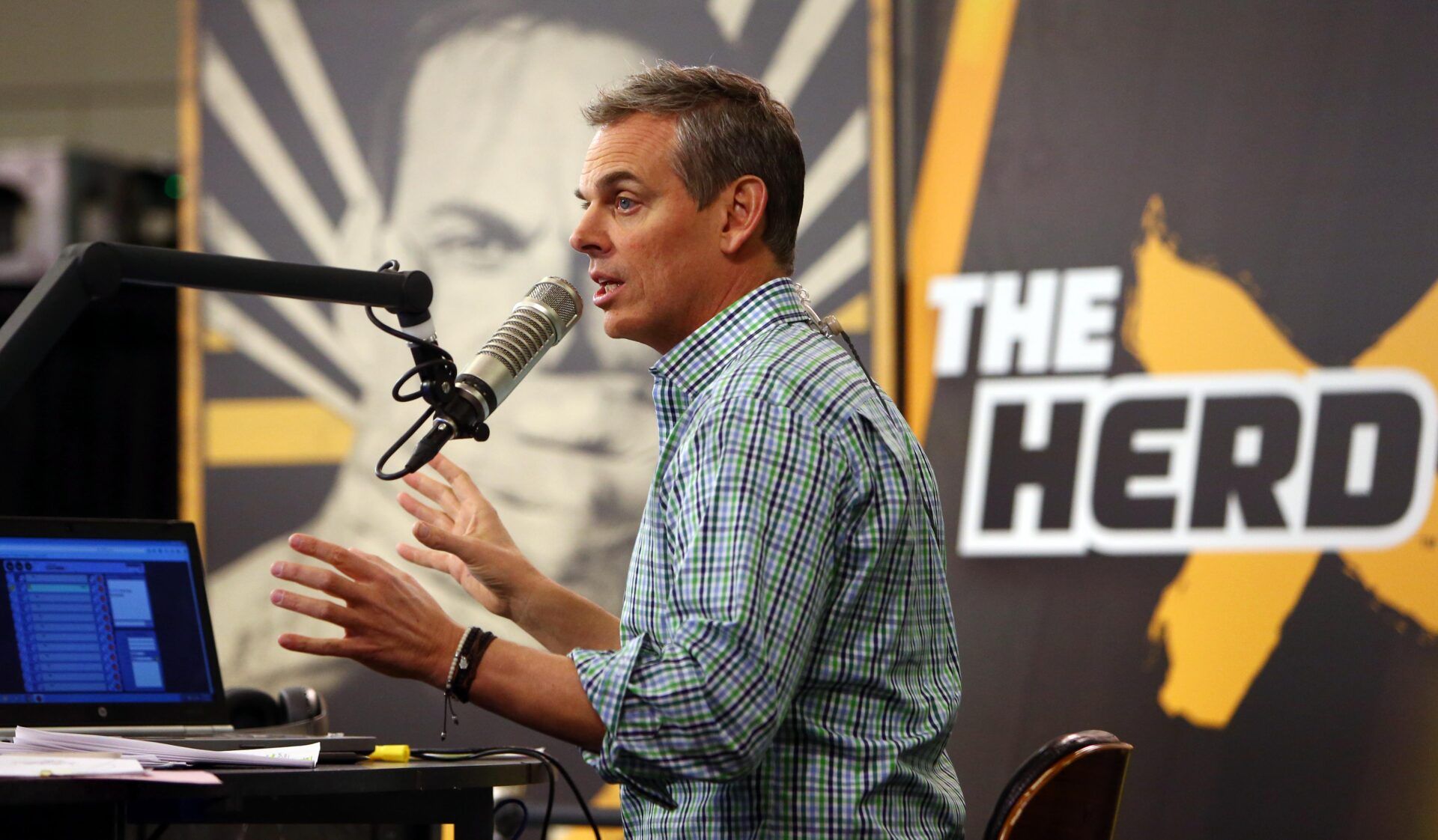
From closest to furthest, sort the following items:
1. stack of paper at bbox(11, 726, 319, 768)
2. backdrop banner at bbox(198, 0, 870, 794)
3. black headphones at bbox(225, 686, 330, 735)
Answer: stack of paper at bbox(11, 726, 319, 768) → black headphones at bbox(225, 686, 330, 735) → backdrop banner at bbox(198, 0, 870, 794)

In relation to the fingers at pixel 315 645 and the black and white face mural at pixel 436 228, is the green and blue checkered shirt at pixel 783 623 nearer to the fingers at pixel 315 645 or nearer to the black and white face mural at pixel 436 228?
the fingers at pixel 315 645

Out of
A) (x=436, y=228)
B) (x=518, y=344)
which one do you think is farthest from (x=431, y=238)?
(x=518, y=344)

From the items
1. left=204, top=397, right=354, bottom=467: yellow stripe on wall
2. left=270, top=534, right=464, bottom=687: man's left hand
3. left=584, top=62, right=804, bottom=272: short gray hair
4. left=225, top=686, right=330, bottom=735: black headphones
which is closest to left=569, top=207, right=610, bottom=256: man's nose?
left=584, top=62, right=804, bottom=272: short gray hair

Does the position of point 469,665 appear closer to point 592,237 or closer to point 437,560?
point 437,560

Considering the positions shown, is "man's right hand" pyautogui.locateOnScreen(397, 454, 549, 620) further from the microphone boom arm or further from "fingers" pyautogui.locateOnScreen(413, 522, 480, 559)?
the microphone boom arm

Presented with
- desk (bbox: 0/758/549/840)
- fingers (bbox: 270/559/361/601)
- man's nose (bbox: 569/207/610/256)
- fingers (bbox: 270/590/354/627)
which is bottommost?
desk (bbox: 0/758/549/840)

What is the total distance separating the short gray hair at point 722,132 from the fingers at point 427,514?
0.51 meters

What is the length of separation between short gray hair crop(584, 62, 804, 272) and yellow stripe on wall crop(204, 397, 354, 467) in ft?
7.33

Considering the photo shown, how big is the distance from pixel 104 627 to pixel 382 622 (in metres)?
0.75

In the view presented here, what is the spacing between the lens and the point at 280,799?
141 centimetres

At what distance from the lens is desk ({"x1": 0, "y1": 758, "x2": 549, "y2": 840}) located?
124 cm

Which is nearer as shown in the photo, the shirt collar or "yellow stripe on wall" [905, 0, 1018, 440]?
the shirt collar

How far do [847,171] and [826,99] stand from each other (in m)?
0.19

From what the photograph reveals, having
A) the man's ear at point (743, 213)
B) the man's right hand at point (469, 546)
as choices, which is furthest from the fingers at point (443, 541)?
the man's ear at point (743, 213)
